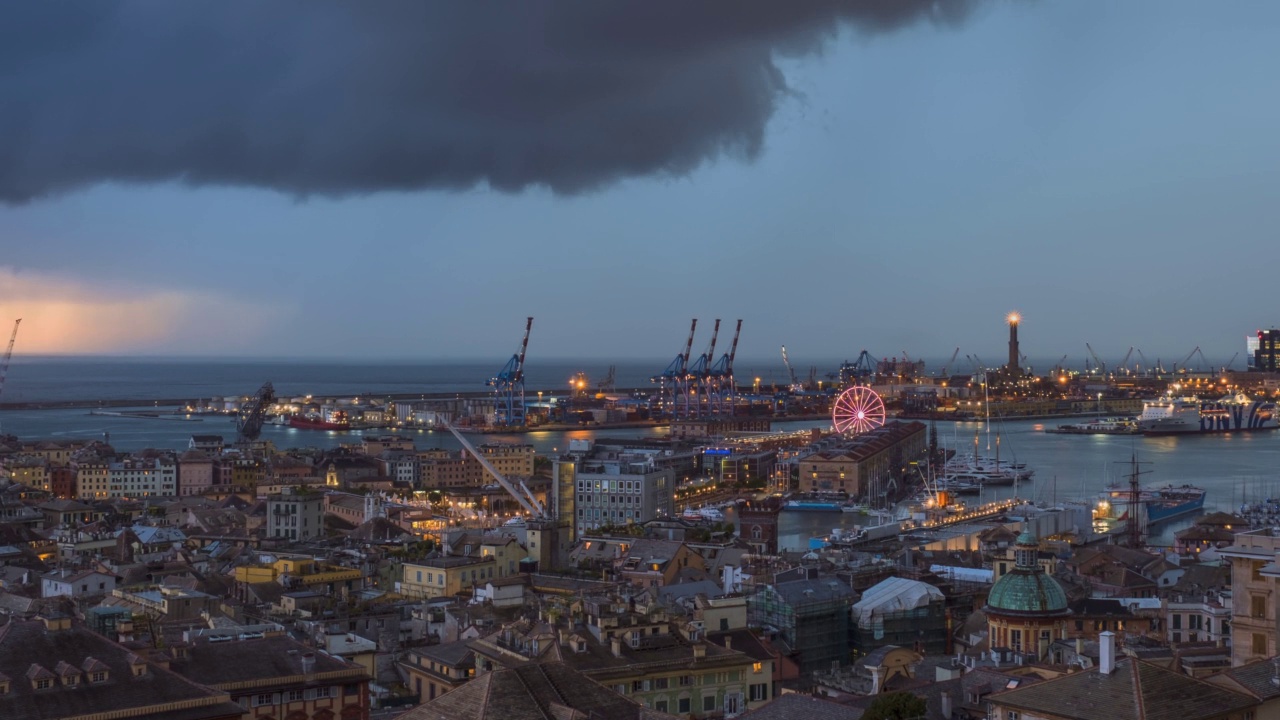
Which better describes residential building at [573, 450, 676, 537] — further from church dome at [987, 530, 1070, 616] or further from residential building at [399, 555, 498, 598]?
church dome at [987, 530, 1070, 616]

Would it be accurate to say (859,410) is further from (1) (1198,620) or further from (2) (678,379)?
(1) (1198,620)

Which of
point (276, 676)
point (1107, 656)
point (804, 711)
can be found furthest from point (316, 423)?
point (1107, 656)

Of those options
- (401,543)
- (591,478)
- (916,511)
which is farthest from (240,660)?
(916,511)

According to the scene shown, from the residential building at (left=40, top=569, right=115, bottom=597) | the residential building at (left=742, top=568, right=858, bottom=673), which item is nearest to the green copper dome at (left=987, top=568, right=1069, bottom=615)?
the residential building at (left=742, top=568, right=858, bottom=673)

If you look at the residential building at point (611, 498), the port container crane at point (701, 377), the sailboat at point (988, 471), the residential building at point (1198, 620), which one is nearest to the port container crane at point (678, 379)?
the port container crane at point (701, 377)

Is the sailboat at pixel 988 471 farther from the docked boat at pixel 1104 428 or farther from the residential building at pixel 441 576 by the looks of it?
the residential building at pixel 441 576

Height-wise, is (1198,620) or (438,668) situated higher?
(438,668)
